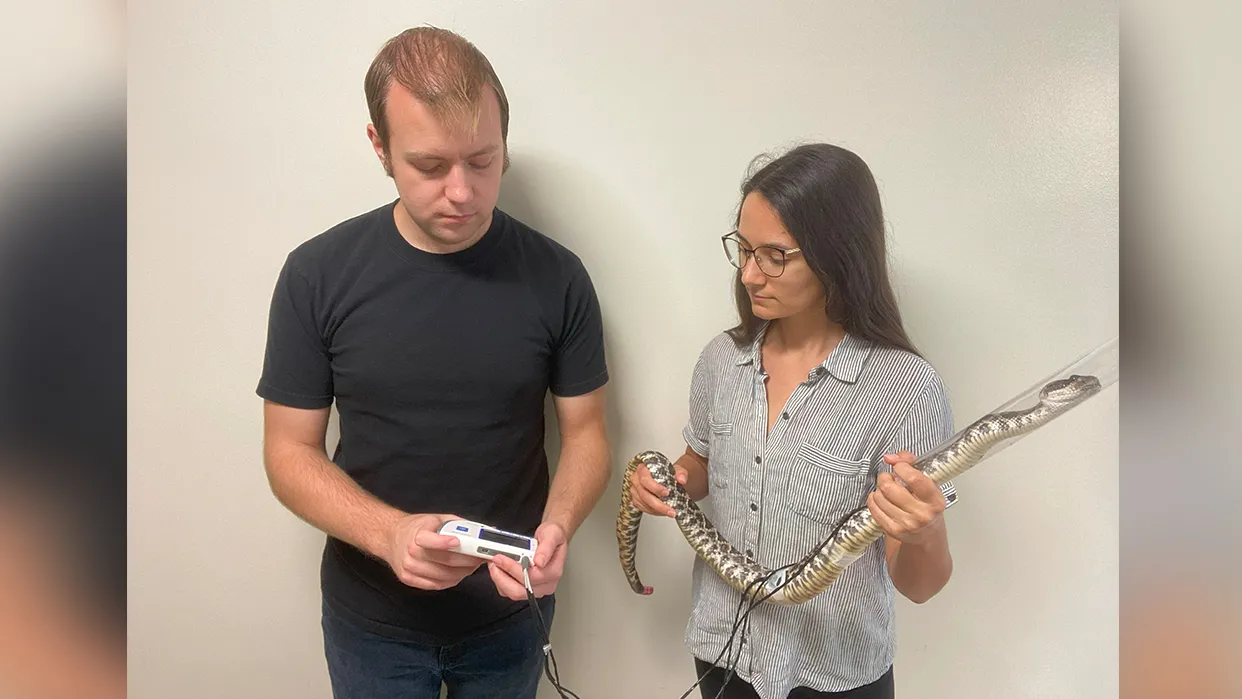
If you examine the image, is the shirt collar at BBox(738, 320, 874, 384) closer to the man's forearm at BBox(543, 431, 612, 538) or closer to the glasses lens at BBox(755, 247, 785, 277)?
the glasses lens at BBox(755, 247, 785, 277)

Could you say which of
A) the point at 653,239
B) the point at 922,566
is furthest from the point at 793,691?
the point at 653,239

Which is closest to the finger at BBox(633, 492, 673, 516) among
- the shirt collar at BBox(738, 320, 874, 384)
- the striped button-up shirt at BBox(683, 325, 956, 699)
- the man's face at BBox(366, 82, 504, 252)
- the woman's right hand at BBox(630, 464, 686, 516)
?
the woman's right hand at BBox(630, 464, 686, 516)

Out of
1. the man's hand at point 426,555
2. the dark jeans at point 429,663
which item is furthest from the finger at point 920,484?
the dark jeans at point 429,663

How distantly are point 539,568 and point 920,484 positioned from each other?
1.79 feet

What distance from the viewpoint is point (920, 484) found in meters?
0.80

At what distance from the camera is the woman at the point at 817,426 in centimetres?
94

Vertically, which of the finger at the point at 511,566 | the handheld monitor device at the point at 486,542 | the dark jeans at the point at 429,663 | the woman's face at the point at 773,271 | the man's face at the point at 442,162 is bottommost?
the dark jeans at the point at 429,663

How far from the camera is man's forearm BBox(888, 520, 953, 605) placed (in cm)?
95

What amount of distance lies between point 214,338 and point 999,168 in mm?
1652

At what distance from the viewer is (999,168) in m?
1.17

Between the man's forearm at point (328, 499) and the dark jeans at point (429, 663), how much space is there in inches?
9.1

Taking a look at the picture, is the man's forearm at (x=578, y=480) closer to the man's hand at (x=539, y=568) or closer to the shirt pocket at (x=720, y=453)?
the man's hand at (x=539, y=568)
